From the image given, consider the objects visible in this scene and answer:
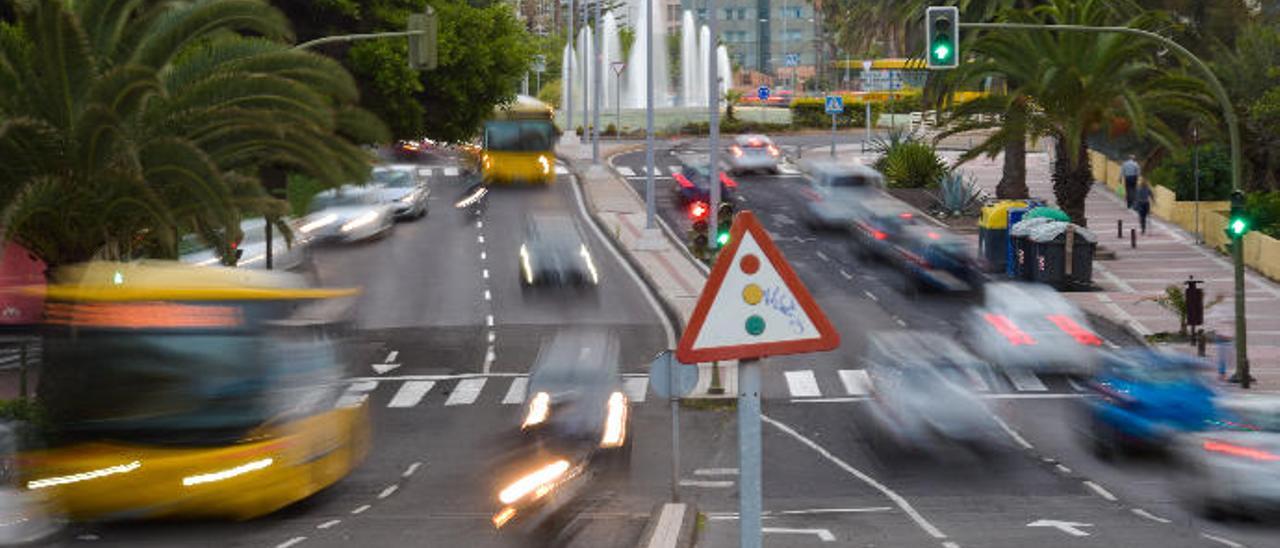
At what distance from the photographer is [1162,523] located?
22.2m

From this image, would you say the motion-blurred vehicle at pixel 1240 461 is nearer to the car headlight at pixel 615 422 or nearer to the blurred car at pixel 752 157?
the car headlight at pixel 615 422

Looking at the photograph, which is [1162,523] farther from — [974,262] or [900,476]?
[974,262]

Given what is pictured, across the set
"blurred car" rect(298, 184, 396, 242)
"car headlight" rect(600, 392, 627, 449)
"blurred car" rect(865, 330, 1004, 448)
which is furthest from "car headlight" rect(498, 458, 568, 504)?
"blurred car" rect(298, 184, 396, 242)

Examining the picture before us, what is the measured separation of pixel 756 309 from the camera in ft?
28.8

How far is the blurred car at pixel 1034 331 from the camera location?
33.7 meters

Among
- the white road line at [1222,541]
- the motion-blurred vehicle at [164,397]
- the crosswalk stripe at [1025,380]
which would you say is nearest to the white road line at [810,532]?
the white road line at [1222,541]

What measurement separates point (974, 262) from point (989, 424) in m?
18.9

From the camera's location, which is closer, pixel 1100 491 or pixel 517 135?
pixel 1100 491

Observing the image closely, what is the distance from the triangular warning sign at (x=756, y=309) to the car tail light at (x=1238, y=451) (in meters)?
13.4

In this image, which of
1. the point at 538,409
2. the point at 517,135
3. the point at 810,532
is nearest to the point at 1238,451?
the point at 810,532

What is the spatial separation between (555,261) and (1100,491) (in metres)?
23.8

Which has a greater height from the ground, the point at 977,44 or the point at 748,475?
the point at 977,44

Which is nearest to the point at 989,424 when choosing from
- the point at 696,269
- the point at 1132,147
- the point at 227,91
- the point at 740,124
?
the point at 227,91

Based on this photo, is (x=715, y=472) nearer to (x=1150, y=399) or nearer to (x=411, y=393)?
(x=1150, y=399)
